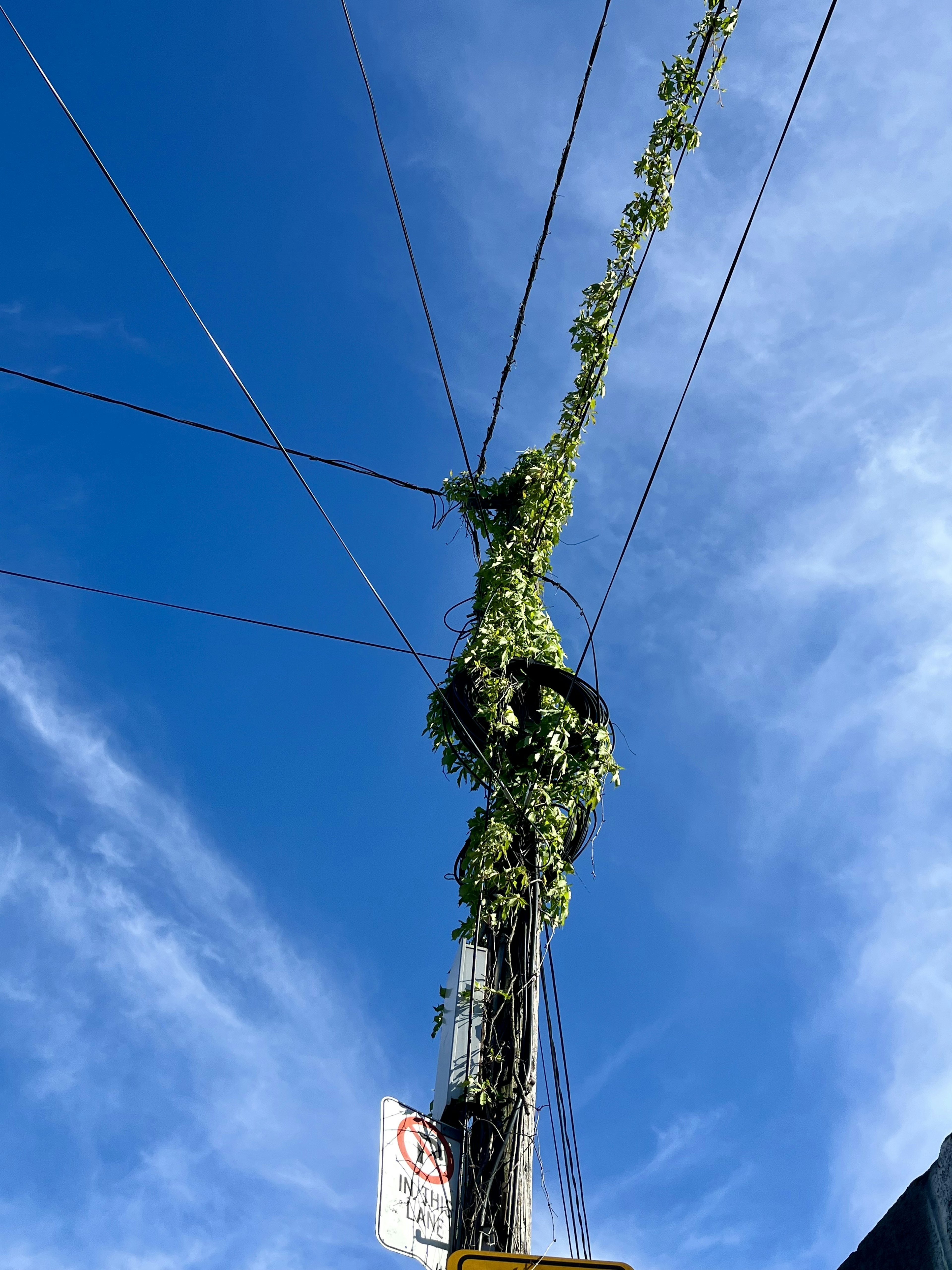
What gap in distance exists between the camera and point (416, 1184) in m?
3.44

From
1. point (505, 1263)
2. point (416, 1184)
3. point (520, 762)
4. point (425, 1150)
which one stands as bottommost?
point (505, 1263)

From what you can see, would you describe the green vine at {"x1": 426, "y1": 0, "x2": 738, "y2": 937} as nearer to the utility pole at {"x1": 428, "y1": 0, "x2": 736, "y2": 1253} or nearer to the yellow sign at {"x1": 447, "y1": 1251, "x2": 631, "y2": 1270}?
the utility pole at {"x1": 428, "y1": 0, "x2": 736, "y2": 1253}

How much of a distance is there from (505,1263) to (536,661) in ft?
9.08

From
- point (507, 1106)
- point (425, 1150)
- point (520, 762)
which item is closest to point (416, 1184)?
point (425, 1150)

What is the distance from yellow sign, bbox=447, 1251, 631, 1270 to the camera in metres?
2.84

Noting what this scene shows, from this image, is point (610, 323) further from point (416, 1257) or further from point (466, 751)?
point (416, 1257)

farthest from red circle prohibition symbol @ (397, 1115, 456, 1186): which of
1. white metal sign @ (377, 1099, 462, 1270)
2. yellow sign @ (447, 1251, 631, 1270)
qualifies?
yellow sign @ (447, 1251, 631, 1270)

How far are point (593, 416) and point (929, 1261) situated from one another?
179 inches

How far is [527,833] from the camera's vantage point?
4410mm

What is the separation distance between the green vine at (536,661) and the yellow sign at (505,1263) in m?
1.47

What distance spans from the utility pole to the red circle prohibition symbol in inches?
3.4

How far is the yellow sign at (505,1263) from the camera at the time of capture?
284 centimetres

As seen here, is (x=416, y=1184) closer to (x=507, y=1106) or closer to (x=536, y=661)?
(x=507, y=1106)

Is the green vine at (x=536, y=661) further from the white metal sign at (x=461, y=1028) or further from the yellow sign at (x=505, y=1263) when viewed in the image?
the yellow sign at (x=505, y=1263)
